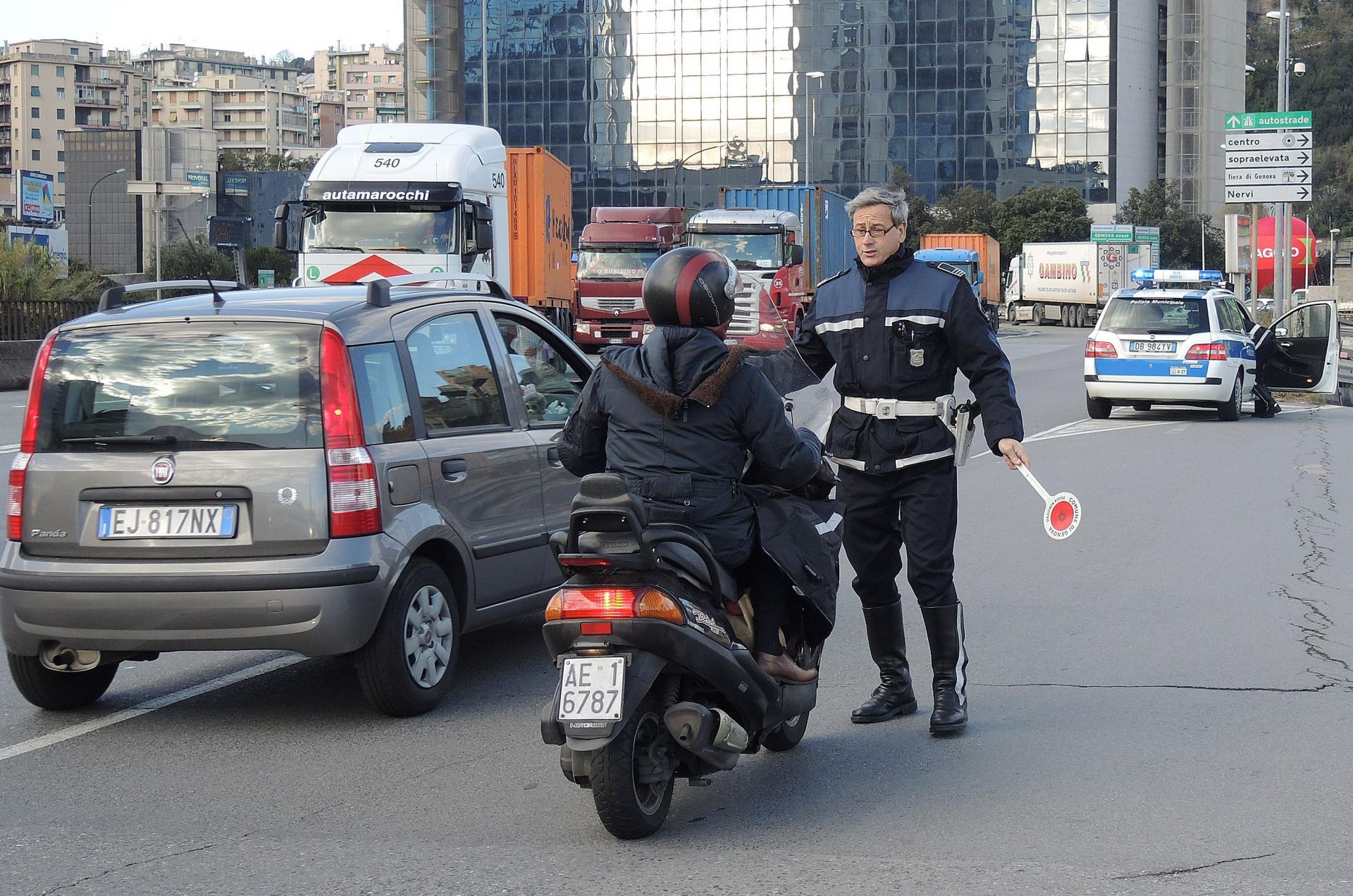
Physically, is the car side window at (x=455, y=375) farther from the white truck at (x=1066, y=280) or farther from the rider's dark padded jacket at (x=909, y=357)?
the white truck at (x=1066, y=280)

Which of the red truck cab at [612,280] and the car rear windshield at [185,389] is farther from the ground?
the red truck cab at [612,280]

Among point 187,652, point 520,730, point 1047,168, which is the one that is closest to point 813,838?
point 520,730

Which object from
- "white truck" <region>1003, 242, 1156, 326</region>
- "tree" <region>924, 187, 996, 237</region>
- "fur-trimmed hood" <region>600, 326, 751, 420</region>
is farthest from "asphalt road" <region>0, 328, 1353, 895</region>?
"tree" <region>924, 187, 996, 237</region>

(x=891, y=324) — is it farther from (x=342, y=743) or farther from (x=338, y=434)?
(x=342, y=743)

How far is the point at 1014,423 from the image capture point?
5.57 meters

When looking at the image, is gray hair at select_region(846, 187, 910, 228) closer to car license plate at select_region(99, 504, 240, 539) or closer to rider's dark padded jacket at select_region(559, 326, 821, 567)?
rider's dark padded jacket at select_region(559, 326, 821, 567)

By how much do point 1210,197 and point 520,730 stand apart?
364ft

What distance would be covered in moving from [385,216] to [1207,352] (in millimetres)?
10647

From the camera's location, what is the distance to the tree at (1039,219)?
93000 mm

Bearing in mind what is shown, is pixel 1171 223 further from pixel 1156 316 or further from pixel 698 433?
pixel 698 433

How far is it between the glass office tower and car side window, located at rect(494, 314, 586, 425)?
9080cm

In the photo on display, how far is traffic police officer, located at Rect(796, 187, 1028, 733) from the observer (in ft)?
18.3

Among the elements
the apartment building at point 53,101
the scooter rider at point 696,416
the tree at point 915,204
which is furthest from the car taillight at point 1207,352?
the apartment building at point 53,101

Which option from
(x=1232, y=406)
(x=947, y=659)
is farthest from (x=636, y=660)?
(x=1232, y=406)
